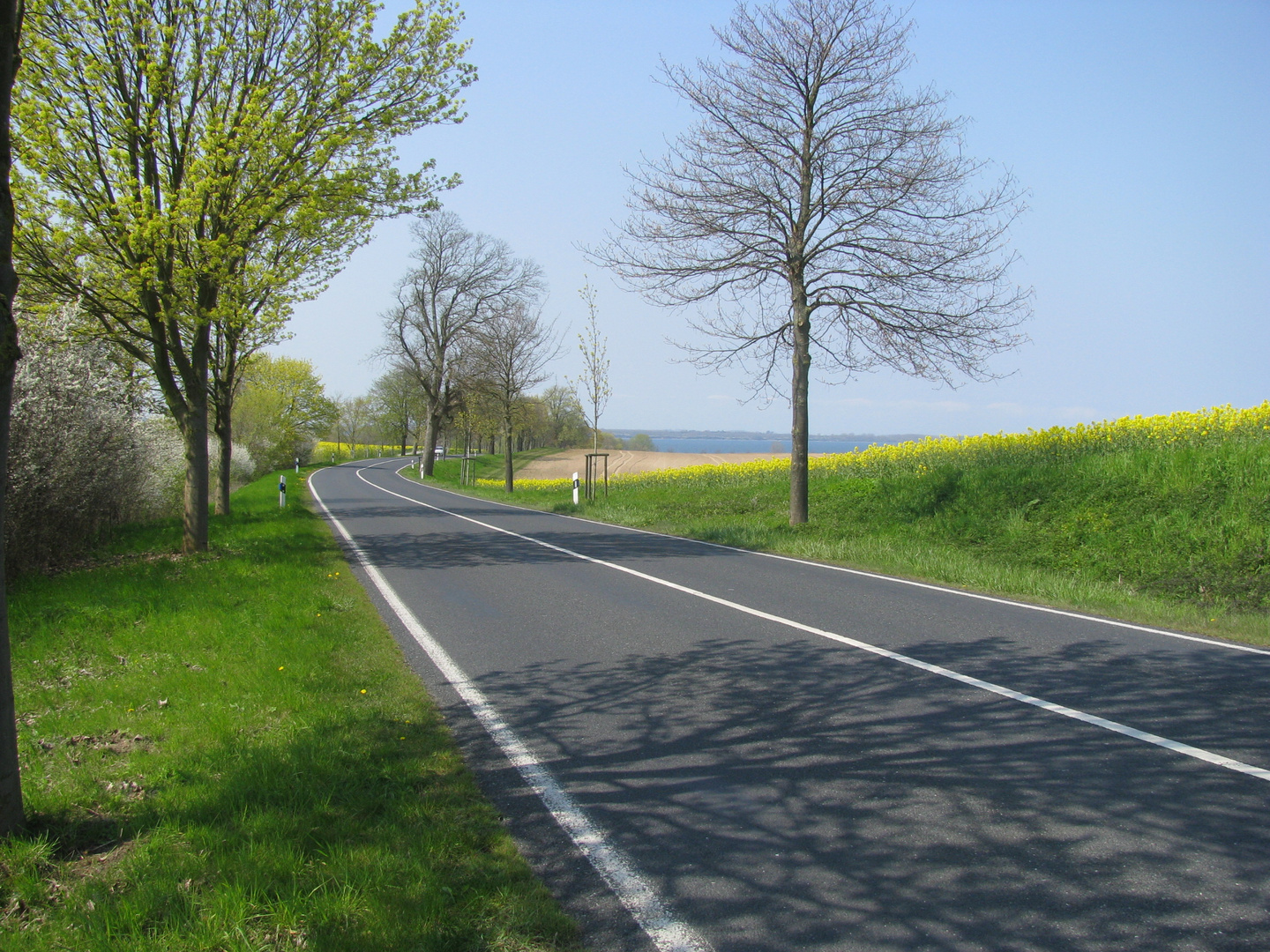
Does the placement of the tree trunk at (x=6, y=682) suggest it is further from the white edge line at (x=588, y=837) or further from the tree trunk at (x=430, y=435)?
the tree trunk at (x=430, y=435)

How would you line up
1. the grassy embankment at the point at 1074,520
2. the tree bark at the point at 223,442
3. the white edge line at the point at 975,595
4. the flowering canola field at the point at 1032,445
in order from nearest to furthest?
1. the white edge line at the point at 975,595
2. the grassy embankment at the point at 1074,520
3. the flowering canola field at the point at 1032,445
4. the tree bark at the point at 223,442

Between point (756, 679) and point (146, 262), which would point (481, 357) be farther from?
point (756, 679)

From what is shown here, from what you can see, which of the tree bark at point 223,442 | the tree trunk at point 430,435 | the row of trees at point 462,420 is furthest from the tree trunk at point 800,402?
the tree trunk at point 430,435

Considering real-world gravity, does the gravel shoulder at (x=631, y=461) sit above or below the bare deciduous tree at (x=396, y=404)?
below

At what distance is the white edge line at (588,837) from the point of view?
287 centimetres

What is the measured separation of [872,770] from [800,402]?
43.1 ft

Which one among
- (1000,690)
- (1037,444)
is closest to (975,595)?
(1000,690)

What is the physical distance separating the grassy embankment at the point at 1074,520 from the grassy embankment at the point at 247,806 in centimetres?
676

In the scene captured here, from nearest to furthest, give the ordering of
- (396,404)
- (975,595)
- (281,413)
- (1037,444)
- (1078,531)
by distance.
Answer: (975,595) → (1078,531) → (1037,444) → (281,413) → (396,404)

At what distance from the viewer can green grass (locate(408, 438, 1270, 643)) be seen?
9859 millimetres

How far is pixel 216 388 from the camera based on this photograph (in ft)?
62.7

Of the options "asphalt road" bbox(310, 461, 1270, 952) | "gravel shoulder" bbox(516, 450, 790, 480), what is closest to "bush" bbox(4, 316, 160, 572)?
"asphalt road" bbox(310, 461, 1270, 952)

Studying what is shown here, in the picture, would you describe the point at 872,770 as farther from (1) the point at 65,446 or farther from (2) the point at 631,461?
(2) the point at 631,461

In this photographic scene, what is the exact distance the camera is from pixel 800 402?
55.1ft
